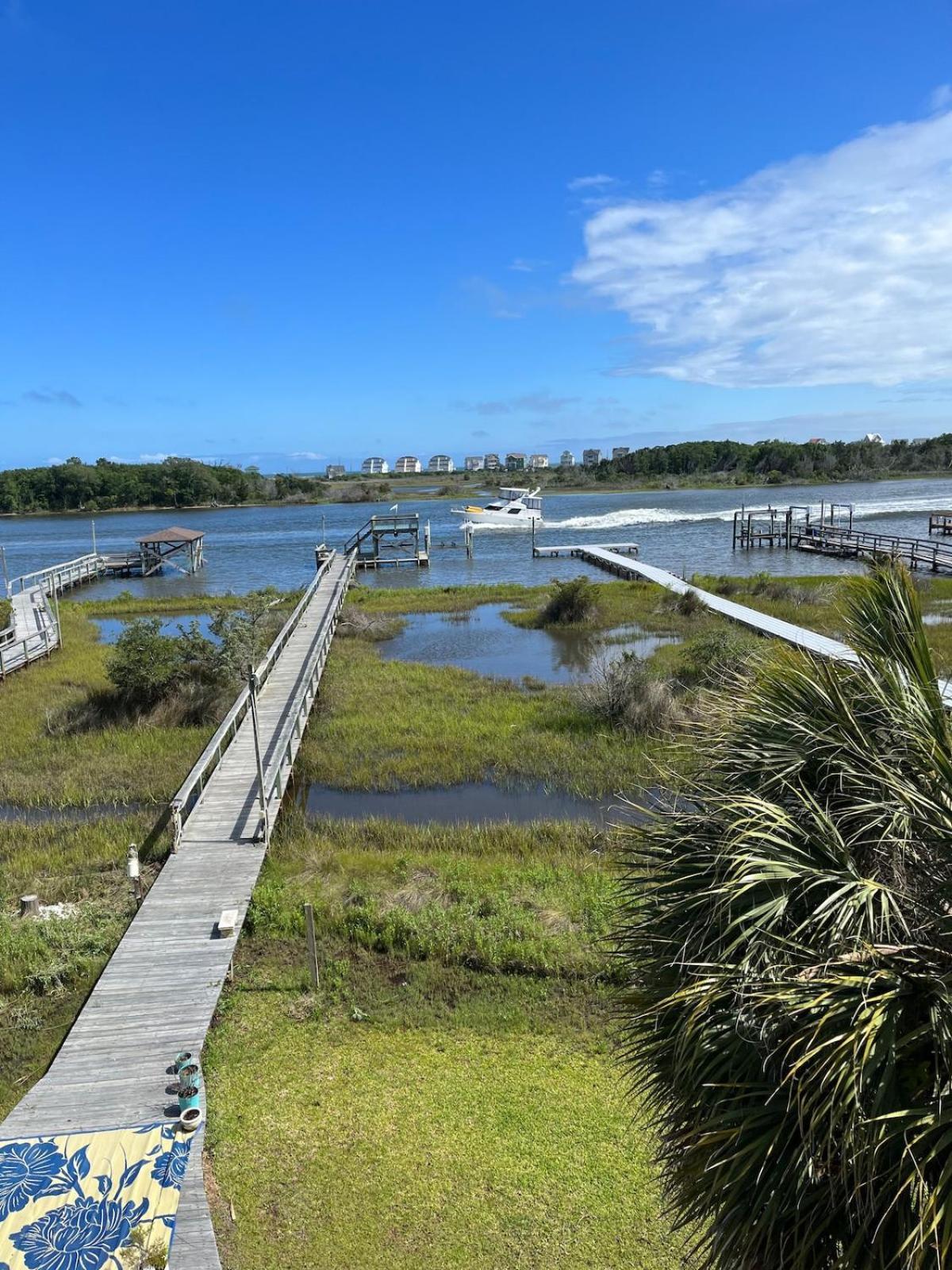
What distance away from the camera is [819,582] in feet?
121

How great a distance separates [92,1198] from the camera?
5.26 metres

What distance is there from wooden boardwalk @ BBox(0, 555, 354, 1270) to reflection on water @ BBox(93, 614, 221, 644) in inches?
706

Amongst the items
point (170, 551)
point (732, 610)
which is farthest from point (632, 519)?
point (732, 610)

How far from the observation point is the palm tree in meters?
2.84

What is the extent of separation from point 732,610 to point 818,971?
88.9 ft

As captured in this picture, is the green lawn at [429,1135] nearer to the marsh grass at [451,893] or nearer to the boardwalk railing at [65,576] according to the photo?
the marsh grass at [451,893]

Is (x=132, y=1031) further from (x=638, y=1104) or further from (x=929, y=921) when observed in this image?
(x=929, y=921)

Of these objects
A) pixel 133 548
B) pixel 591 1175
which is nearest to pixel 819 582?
pixel 591 1175

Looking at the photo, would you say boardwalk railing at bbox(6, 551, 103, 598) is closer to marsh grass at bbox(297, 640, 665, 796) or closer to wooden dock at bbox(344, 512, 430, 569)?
wooden dock at bbox(344, 512, 430, 569)

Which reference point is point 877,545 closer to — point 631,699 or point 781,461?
point 631,699

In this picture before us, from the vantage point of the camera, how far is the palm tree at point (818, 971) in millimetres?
2838

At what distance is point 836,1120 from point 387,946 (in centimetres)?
725

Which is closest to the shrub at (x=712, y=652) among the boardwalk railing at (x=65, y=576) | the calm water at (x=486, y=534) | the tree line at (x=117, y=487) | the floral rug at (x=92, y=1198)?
the floral rug at (x=92, y=1198)

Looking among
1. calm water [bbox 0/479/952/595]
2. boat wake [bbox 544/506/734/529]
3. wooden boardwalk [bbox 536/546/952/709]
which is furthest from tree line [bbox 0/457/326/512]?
wooden boardwalk [bbox 536/546/952/709]
